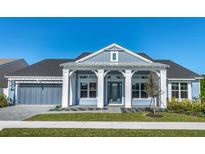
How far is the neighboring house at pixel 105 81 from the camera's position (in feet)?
62.1

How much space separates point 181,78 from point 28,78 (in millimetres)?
16446

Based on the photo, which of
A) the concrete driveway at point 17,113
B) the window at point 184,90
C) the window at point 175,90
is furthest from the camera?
the window at point 175,90

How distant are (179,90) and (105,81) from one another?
8069 mm

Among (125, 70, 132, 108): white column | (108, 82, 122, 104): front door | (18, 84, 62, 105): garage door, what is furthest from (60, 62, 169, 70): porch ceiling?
(18, 84, 62, 105): garage door

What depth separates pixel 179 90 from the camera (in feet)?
70.7

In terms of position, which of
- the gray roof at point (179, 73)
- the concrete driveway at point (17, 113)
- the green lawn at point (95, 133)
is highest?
the gray roof at point (179, 73)

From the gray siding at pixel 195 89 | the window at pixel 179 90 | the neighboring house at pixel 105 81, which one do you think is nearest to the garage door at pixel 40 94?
the neighboring house at pixel 105 81

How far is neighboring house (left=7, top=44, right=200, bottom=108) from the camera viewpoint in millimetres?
18922

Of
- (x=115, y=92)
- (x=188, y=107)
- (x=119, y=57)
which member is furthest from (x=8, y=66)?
(x=188, y=107)

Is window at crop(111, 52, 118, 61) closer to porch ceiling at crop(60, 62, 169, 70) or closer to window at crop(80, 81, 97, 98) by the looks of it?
porch ceiling at crop(60, 62, 169, 70)

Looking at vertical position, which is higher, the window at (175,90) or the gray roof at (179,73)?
the gray roof at (179,73)

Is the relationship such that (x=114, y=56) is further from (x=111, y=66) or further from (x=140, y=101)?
(x=140, y=101)

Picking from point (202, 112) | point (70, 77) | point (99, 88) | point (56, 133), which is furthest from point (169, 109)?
point (56, 133)

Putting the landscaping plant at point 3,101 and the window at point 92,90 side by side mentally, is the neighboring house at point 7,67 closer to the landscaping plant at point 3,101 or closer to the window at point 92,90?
the landscaping plant at point 3,101
